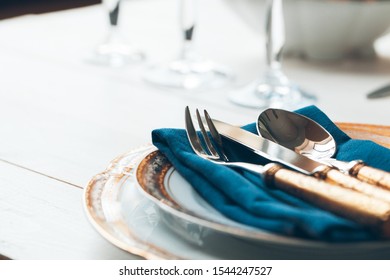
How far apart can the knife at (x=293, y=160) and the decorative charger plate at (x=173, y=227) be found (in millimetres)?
40

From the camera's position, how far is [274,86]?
37.5 inches

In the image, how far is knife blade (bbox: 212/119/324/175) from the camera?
50 cm

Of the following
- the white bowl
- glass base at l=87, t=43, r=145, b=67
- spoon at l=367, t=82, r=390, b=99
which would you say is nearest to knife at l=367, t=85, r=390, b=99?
spoon at l=367, t=82, r=390, b=99

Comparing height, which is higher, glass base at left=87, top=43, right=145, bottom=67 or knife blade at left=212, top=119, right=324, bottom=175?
knife blade at left=212, top=119, right=324, bottom=175

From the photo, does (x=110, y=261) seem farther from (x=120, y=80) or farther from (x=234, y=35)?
(x=234, y=35)

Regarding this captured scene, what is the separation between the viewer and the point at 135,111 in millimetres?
855

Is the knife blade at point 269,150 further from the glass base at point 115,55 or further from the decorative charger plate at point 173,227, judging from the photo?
the glass base at point 115,55

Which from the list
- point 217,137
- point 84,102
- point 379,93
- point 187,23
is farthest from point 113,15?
point 217,137

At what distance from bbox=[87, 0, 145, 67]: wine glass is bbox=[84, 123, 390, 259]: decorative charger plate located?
1.91ft

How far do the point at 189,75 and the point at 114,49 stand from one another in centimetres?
17

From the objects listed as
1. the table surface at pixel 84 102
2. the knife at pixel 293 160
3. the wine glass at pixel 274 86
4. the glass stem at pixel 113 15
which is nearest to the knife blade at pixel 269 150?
the knife at pixel 293 160

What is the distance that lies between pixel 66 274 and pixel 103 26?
3.17ft

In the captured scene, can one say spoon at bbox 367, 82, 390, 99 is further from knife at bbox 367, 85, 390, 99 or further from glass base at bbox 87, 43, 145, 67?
glass base at bbox 87, 43, 145, 67

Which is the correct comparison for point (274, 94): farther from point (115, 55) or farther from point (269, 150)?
point (269, 150)
